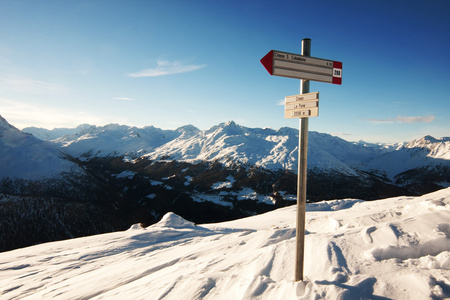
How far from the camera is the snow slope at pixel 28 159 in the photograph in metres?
145

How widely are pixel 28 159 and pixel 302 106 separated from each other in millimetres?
214065

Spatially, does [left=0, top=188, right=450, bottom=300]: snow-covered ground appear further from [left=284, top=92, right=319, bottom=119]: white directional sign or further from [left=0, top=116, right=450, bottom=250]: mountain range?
[left=0, top=116, right=450, bottom=250]: mountain range

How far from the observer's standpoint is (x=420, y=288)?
3633mm

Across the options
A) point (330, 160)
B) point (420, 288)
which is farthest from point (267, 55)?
point (330, 160)

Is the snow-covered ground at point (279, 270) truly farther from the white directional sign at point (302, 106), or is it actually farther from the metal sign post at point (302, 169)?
the white directional sign at point (302, 106)

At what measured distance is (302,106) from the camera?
402 centimetres

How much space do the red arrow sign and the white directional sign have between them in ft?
1.36

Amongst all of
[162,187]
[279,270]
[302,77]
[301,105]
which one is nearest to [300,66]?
[302,77]

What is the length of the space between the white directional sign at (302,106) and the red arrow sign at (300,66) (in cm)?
41

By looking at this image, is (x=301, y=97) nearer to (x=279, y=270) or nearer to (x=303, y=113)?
(x=303, y=113)

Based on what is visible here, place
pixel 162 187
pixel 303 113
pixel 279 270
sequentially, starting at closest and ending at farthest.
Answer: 1. pixel 303 113
2. pixel 279 270
3. pixel 162 187

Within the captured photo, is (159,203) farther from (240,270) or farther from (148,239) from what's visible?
(240,270)

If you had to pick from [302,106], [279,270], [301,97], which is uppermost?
[301,97]

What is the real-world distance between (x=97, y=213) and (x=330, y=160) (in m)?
178
